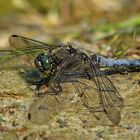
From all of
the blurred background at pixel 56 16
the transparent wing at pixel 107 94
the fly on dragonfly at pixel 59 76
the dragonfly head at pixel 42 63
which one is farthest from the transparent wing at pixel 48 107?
the blurred background at pixel 56 16

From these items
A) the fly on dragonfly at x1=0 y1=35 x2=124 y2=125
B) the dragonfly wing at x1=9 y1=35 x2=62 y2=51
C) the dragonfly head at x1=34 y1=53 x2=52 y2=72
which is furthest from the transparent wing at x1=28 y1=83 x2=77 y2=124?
the dragonfly wing at x1=9 y1=35 x2=62 y2=51

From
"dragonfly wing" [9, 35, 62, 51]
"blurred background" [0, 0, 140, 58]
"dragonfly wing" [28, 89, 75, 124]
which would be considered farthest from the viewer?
"blurred background" [0, 0, 140, 58]

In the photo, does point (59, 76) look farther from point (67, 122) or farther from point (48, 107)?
point (67, 122)

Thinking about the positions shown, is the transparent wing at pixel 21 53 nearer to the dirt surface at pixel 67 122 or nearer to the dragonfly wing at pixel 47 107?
the dirt surface at pixel 67 122

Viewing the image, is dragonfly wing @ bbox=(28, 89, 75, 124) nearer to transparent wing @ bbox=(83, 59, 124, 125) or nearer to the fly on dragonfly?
the fly on dragonfly

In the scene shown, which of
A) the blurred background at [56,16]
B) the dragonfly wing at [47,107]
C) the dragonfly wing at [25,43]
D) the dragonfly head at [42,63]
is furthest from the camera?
the blurred background at [56,16]

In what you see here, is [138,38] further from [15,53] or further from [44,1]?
[44,1]

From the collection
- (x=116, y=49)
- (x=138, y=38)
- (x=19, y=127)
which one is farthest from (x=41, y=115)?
(x=138, y=38)

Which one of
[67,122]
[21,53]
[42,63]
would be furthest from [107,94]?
[21,53]
